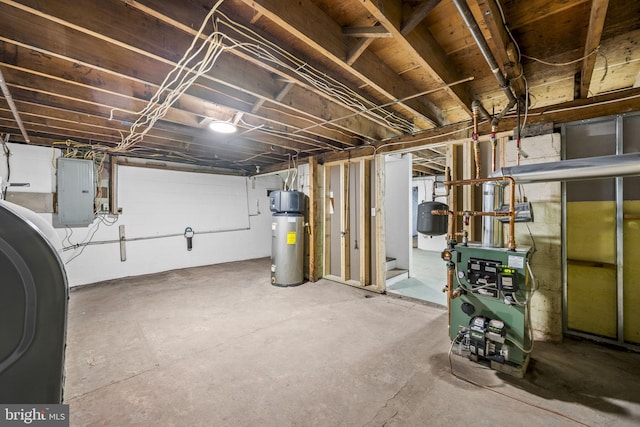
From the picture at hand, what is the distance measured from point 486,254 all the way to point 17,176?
242 inches

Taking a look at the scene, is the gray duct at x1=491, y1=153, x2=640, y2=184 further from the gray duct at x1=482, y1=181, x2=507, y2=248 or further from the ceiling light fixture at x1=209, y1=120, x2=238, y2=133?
the ceiling light fixture at x1=209, y1=120, x2=238, y2=133

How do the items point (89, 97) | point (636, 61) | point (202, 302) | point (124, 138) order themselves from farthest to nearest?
1. point (124, 138)
2. point (202, 302)
3. point (89, 97)
4. point (636, 61)

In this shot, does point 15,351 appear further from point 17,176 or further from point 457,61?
point 17,176

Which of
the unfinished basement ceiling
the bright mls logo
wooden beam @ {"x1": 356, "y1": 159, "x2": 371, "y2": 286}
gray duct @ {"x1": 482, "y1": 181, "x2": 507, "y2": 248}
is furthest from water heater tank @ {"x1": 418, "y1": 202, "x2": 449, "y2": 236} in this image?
the bright mls logo

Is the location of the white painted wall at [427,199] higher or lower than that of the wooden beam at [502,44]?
lower

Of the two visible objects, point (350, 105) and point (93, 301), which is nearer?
point (350, 105)

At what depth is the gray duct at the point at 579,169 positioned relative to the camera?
5.37ft

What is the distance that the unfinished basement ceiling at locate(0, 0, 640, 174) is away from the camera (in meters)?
1.48

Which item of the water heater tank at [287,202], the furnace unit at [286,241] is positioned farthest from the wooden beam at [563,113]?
the furnace unit at [286,241]

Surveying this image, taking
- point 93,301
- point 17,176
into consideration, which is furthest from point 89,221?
point 93,301

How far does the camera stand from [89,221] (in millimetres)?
4109

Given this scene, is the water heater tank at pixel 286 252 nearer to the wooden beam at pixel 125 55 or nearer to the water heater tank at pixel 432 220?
the wooden beam at pixel 125 55

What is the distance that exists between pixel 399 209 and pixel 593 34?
356cm

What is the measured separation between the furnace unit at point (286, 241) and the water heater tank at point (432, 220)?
2.27 m
